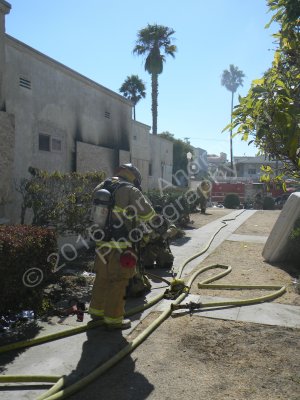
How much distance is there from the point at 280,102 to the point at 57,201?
5350 millimetres

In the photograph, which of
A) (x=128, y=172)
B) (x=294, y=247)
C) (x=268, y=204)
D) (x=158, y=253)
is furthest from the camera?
(x=268, y=204)

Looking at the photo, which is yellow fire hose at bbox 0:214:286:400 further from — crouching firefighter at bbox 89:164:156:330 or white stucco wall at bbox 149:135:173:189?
white stucco wall at bbox 149:135:173:189

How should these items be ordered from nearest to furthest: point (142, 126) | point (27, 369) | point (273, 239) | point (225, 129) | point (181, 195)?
point (225, 129), point (27, 369), point (273, 239), point (181, 195), point (142, 126)

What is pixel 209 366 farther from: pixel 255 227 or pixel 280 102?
pixel 255 227

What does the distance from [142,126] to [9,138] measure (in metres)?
12.3

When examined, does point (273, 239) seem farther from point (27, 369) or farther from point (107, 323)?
point (27, 369)

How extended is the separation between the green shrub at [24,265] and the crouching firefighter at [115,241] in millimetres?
670

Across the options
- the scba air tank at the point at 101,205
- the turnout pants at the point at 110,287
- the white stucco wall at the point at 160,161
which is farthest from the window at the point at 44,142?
the white stucco wall at the point at 160,161

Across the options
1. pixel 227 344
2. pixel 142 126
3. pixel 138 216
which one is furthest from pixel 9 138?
pixel 142 126

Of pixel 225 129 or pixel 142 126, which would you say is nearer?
pixel 225 129

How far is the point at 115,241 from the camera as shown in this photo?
4918mm

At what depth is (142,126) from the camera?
63.3 ft

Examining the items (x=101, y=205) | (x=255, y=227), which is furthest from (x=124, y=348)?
(x=255, y=227)

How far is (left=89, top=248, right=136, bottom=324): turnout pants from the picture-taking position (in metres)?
4.79
